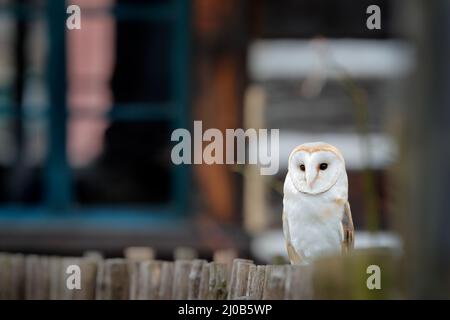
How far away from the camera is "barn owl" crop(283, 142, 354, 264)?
102 centimetres

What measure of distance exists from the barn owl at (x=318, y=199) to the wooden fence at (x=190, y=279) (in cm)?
4

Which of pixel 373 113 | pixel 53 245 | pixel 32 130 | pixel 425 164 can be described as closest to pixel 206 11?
pixel 373 113

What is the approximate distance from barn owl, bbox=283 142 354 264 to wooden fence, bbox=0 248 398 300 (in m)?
0.04

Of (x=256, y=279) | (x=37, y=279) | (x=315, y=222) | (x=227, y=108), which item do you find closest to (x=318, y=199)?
(x=315, y=222)

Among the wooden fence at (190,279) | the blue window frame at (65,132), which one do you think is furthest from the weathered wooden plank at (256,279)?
the blue window frame at (65,132)

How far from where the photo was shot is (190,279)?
1156 millimetres

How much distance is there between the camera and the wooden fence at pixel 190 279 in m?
1.10

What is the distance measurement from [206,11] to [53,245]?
3.01ft

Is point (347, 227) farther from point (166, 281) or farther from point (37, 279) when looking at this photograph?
point (37, 279)

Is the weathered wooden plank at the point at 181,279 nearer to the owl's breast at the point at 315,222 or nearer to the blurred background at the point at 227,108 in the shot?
the owl's breast at the point at 315,222

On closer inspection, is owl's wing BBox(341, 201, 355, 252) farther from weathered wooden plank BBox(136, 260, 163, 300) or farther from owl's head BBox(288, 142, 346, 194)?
weathered wooden plank BBox(136, 260, 163, 300)

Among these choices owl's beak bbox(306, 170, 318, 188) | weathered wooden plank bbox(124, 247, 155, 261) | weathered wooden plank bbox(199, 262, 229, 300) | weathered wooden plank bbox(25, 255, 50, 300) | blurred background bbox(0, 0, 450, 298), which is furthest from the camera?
blurred background bbox(0, 0, 450, 298)

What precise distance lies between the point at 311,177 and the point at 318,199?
27 millimetres

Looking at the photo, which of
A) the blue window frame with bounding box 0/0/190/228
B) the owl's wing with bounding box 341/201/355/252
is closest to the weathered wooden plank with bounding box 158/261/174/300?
the owl's wing with bounding box 341/201/355/252
